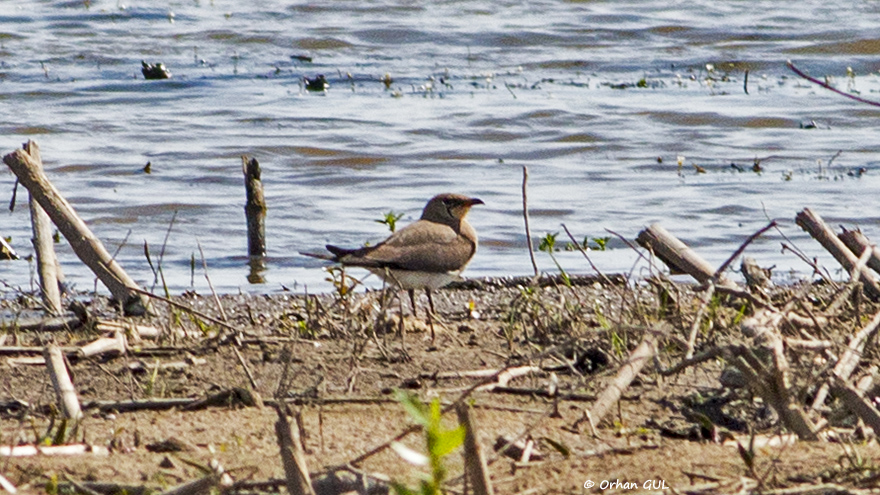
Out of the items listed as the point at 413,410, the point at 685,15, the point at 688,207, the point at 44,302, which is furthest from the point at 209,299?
the point at 685,15

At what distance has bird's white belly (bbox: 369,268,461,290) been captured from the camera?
734cm

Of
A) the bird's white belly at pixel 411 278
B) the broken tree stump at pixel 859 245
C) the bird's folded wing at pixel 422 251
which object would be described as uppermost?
the broken tree stump at pixel 859 245

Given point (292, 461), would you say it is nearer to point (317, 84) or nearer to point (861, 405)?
point (861, 405)

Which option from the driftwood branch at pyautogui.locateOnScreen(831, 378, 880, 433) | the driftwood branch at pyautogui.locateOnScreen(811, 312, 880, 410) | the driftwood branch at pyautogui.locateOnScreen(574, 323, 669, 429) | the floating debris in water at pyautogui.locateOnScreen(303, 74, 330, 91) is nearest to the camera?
the driftwood branch at pyautogui.locateOnScreen(831, 378, 880, 433)

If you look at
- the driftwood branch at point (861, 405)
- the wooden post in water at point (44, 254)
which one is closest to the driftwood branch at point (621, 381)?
the driftwood branch at point (861, 405)

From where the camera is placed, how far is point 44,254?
7.02 m

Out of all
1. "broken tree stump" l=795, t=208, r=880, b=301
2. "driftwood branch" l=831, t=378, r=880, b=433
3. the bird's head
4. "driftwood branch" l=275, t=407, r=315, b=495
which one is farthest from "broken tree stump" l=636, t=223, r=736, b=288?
"driftwood branch" l=275, t=407, r=315, b=495

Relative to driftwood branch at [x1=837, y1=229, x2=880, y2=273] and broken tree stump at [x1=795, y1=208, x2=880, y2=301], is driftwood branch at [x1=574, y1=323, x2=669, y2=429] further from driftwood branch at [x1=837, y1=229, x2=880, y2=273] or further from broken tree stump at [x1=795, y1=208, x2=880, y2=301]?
driftwood branch at [x1=837, y1=229, x2=880, y2=273]

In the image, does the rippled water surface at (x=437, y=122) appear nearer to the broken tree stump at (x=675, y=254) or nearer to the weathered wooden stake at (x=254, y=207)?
the weathered wooden stake at (x=254, y=207)

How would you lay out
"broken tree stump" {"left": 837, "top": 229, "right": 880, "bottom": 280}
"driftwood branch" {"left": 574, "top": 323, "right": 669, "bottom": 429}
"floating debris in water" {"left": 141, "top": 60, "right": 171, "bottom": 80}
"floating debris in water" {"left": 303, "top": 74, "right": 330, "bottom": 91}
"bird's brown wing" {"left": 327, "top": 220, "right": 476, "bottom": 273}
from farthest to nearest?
1. "floating debris in water" {"left": 141, "top": 60, "right": 171, "bottom": 80}
2. "floating debris in water" {"left": 303, "top": 74, "right": 330, "bottom": 91}
3. "bird's brown wing" {"left": 327, "top": 220, "right": 476, "bottom": 273}
4. "broken tree stump" {"left": 837, "top": 229, "right": 880, "bottom": 280}
5. "driftwood branch" {"left": 574, "top": 323, "right": 669, "bottom": 429}

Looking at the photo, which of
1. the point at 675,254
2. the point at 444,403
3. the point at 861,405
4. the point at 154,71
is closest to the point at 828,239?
the point at 675,254

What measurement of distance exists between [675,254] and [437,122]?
8410mm

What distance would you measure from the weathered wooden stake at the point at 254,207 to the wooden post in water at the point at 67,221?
2.35m

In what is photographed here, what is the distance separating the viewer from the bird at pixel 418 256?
7254 mm
